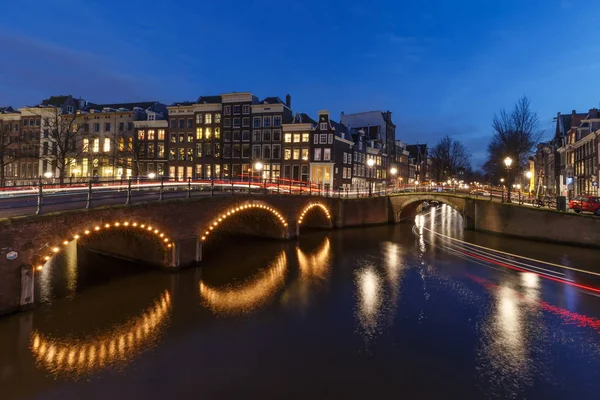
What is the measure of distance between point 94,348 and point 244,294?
6.86 metres

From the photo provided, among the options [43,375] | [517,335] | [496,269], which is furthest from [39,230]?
[496,269]

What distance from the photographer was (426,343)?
460 inches

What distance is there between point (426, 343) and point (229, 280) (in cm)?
1081

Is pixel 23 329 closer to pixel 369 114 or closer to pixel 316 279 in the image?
pixel 316 279

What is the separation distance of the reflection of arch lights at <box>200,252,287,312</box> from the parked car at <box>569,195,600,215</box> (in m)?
28.1

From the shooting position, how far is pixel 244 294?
16844 mm

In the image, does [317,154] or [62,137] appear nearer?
[317,154]

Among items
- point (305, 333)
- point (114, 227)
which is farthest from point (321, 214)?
point (305, 333)

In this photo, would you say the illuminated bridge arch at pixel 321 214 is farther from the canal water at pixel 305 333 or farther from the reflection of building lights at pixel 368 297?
the reflection of building lights at pixel 368 297

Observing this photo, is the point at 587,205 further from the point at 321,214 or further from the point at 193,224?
the point at 193,224

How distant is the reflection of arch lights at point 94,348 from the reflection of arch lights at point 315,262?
32.1ft

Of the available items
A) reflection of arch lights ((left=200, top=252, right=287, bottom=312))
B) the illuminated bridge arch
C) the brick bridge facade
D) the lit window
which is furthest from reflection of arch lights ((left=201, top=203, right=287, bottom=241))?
the lit window

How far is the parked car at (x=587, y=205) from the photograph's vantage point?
30.8 meters

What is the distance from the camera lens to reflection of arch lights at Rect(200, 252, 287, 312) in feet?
49.8
